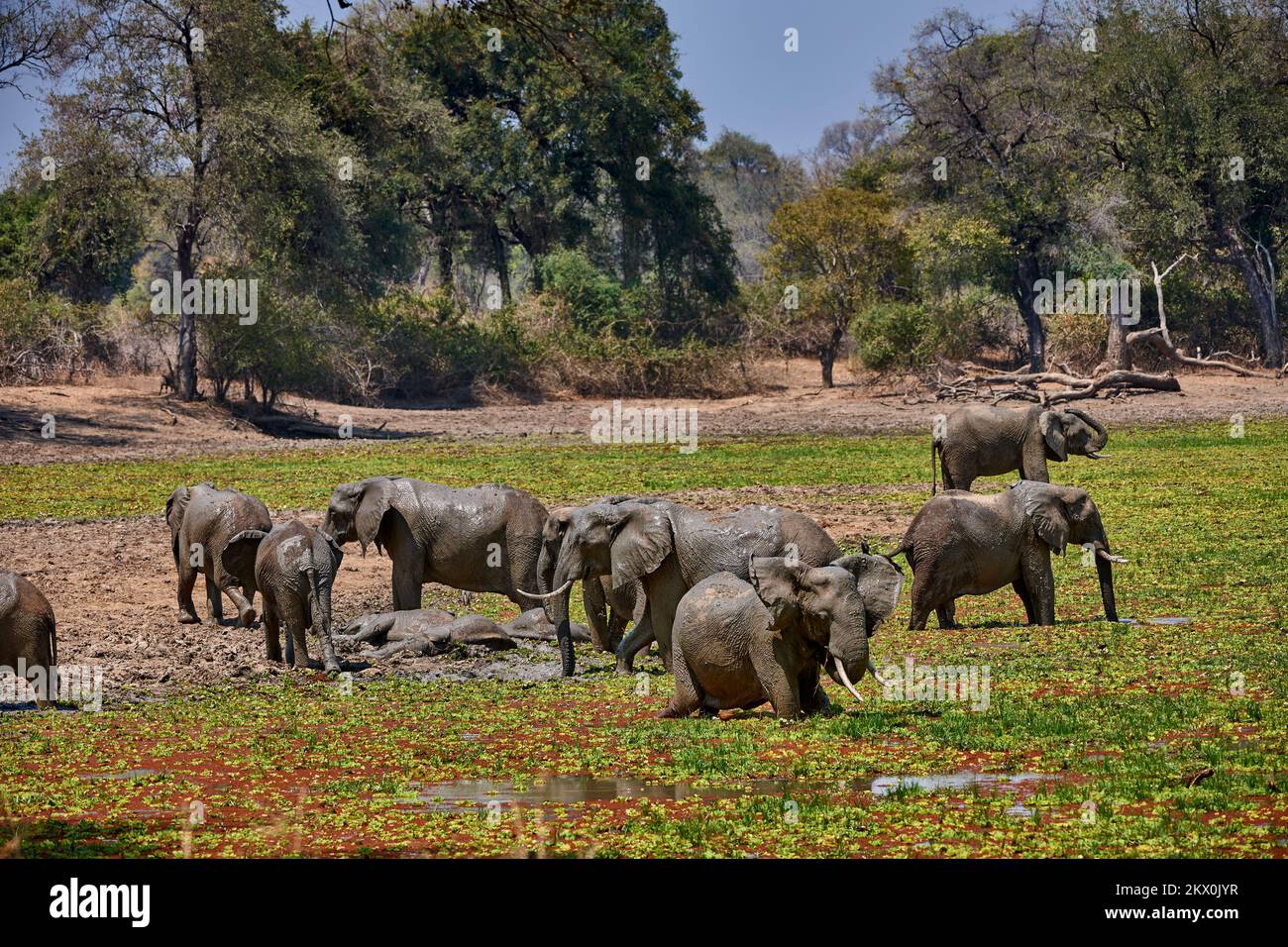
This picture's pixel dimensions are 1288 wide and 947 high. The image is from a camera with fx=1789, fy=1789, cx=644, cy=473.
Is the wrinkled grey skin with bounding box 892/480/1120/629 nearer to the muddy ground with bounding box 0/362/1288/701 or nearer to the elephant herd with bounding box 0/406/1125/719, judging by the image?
the elephant herd with bounding box 0/406/1125/719

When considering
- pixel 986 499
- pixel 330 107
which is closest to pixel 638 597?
pixel 986 499

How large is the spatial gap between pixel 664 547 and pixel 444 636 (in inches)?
119

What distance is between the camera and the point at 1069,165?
59125mm

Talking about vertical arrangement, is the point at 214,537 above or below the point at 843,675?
above

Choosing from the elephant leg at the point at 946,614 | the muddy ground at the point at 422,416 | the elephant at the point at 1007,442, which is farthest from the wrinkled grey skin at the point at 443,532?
the muddy ground at the point at 422,416

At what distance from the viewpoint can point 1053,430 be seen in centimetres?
2705

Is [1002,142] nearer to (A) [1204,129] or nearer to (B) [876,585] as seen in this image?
(A) [1204,129]

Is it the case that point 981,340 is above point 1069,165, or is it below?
below

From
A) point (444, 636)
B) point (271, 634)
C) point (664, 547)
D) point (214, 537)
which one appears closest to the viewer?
point (664, 547)

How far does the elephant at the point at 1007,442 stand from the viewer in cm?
2709

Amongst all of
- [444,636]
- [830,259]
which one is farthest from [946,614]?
[830,259]
